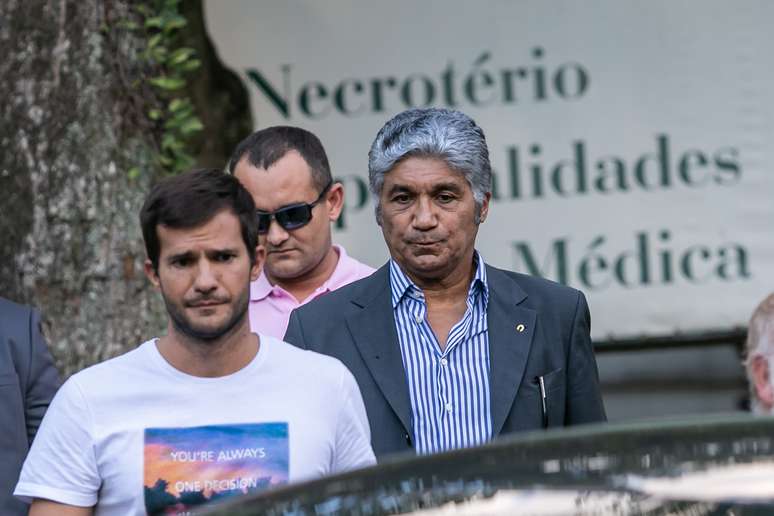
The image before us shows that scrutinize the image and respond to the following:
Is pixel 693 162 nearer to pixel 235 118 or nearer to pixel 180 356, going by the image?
pixel 235 118

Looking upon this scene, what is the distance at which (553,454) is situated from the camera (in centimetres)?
238

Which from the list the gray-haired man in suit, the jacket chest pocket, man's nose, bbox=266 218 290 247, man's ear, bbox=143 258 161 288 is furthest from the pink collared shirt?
man's ear, bbox=143 258 161 288

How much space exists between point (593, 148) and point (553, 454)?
4300 mm

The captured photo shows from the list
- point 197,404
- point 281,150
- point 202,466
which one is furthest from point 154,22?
point 202,466

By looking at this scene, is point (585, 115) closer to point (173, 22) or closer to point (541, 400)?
point (173, 22)

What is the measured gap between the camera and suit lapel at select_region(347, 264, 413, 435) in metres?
3.84

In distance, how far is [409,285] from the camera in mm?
4016

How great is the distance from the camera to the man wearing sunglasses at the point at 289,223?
4480 mm

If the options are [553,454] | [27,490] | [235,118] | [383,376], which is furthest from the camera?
[235,118]

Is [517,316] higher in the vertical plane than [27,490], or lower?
higher

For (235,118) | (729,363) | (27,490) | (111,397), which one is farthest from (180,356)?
(729,363)

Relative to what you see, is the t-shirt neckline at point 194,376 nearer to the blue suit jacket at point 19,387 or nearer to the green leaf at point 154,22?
the blue suit jacket at point 19,387

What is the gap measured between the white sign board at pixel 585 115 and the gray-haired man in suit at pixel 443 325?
2.52m

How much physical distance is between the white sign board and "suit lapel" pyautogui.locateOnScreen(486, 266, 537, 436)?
2513 mm
